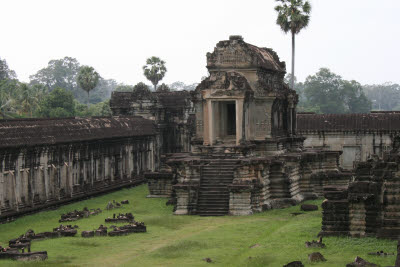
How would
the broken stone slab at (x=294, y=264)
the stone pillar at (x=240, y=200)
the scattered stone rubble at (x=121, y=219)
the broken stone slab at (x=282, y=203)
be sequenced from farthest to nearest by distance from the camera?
1. the broken stone slab at (x=282, y=203)
2. the stone pillar at (x=240, y=200)
3. the scattered stone rubble at (x=121, y=219)
4. the broken stone slab at (x=294, y=264)

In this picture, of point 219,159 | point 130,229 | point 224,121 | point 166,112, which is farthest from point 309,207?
point 166,112

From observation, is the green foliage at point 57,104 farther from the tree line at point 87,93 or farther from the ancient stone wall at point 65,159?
the ancient stone wall at point 65,159

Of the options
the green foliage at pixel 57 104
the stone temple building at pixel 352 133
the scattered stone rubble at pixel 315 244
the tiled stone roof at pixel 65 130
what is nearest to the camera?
the scattered stone rubble at pixel 315 244

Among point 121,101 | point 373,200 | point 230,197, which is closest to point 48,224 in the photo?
point 230,197

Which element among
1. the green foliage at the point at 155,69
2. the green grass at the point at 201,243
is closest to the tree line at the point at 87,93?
the green foliage at the point at 155,69

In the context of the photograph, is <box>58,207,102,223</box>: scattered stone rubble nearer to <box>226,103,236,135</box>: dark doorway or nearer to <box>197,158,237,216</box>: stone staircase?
<box>197,158,237,216</box>: stone staircase

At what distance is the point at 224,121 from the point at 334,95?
7585 cm

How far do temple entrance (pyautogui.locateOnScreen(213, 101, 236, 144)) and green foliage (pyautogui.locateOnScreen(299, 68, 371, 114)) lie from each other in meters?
71.2

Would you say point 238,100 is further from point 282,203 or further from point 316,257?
point 316,257

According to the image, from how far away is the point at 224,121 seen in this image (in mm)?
34312

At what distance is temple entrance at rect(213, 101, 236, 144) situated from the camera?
3319 cm

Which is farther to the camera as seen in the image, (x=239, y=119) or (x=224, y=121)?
(x=224, y=121)

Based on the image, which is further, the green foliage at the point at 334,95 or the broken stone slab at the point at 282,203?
the green foliage at the point at 334,95

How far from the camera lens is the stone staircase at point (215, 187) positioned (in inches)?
1150
